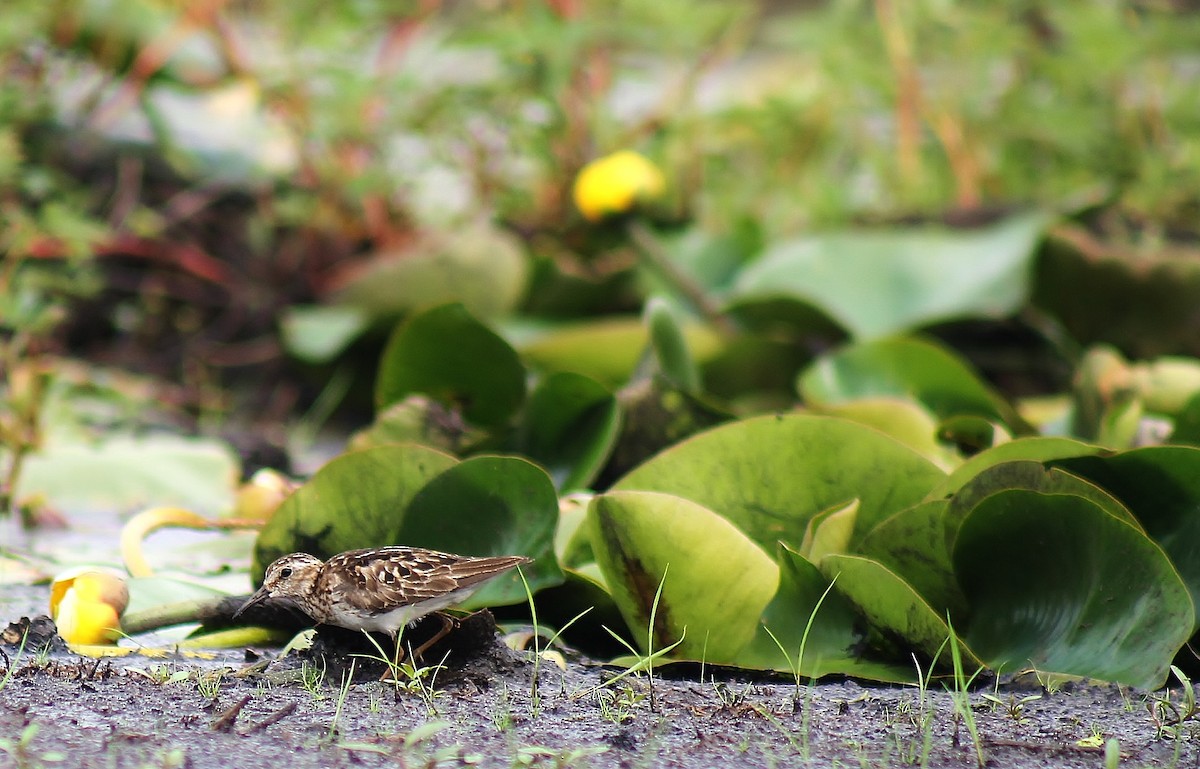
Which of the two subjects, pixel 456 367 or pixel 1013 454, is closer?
pixel 1013 454

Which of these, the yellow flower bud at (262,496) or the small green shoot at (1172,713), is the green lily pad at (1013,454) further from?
the yellow flower bud at (262,496)

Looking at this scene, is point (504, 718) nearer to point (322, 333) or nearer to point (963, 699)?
point (963, 699)

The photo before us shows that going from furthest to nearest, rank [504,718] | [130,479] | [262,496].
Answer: [130,479] < [262,496] < [504,718]

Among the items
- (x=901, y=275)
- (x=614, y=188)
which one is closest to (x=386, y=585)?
(x=614, y=188)

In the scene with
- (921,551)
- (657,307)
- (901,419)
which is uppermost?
(657,307)

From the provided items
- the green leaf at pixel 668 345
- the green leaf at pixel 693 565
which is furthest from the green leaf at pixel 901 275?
the green leaf at pixel 693 565

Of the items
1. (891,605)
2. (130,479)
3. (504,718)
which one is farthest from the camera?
(130,479)

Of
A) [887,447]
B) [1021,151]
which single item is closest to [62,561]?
[887,447]
